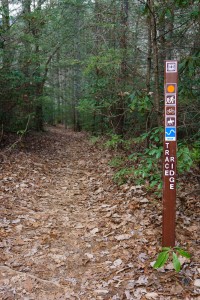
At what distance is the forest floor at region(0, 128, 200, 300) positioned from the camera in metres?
3.30

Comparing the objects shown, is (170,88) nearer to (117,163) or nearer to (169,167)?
(169,167)

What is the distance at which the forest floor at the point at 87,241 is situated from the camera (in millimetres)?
3303

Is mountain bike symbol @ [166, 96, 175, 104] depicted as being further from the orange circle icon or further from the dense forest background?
the dense forest background

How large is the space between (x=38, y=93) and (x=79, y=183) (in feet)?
20.4

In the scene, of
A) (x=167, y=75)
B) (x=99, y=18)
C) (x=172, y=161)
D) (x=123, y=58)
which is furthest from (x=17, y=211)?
(x=99, y=18)

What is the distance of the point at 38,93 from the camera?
12.3 m

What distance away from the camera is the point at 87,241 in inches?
177

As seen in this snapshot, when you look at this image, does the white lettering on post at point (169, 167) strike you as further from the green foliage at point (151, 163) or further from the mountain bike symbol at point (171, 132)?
the green foliage at point (151, 163)

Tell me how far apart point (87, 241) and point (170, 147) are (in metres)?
2.13

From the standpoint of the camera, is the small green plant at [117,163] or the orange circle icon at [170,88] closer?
the orange circle icon at [170,88]

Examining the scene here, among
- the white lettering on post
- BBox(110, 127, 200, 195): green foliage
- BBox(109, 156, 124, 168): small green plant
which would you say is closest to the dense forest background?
BBox(110, 127, 200, 195): green foliage

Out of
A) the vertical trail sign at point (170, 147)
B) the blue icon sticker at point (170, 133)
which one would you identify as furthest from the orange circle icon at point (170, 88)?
the blue icon sticker at point (170, 133)

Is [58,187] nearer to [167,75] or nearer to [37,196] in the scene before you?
[37,196]

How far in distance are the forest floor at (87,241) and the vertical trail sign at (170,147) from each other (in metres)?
0.53
